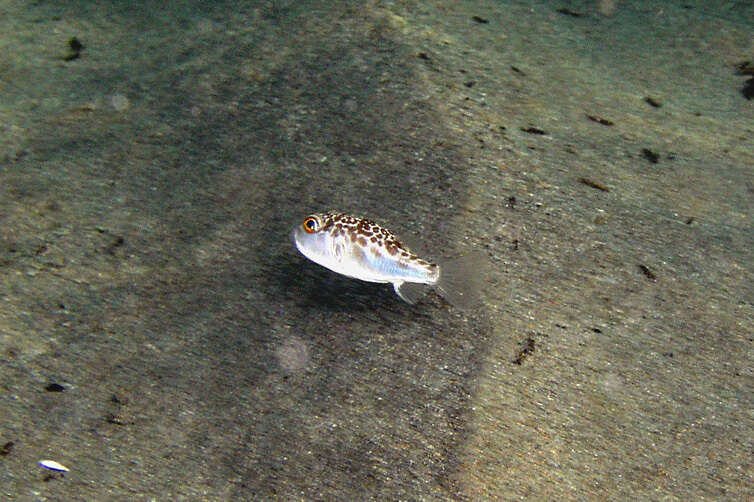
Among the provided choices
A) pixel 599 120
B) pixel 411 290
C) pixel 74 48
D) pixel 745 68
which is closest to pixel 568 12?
pixel 745 68

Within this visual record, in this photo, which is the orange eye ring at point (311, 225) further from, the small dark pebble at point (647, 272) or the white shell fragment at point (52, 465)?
the small dark pebble at point (647, 272)

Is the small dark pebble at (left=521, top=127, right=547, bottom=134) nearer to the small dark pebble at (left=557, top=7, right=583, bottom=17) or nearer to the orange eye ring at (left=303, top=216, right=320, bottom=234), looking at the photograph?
the orange eye ring at (left=303, top=216, right=320, bottom=234)

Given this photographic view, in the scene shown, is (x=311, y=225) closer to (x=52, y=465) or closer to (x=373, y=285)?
(x=373, y=285)

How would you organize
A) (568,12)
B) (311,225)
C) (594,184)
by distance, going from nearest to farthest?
1. (311,225)
2. (594,184)
3. (568,12)

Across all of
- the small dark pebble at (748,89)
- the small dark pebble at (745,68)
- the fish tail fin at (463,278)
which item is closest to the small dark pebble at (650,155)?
the small dark pebble at (748,89)

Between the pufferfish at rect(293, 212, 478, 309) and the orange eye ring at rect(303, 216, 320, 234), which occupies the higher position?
the orange eye ring at rect(303, 216, 320, 234)

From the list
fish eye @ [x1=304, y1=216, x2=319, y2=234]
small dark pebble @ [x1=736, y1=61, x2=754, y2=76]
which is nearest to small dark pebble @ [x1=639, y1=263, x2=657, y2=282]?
fish eye @ [x1=304, y1=216, x2=319, y2=234]
